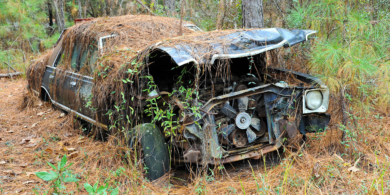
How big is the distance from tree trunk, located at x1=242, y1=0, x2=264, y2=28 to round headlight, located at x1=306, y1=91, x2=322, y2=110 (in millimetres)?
2362

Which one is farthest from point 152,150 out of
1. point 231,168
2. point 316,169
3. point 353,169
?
point 353,169

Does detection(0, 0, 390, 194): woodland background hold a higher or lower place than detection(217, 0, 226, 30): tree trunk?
lower

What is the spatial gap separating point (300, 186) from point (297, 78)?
143cm

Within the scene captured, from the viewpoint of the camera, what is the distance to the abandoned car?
3242mm

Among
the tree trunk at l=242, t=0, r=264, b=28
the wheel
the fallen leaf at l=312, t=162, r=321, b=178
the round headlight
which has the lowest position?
the fallen leaf at l=312, t=162, r=321, b=178

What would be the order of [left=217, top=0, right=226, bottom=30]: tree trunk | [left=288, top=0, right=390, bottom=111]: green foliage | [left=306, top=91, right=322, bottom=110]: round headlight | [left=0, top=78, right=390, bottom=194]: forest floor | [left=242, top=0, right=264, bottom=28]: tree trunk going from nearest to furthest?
[left=0, top=78, right=390, bottom=194]: forest floor
[left=306, top=91, right=322, bottom=110]: round headlight
[left=288, top=0, right=390, bottom=111]: green foliage
[left=242, top=0, right=264, bottom=28]: tree trunk
[left=217, top=0, right=226, bottom=30]: tree trunk

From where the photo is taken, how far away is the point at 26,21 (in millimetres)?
10828

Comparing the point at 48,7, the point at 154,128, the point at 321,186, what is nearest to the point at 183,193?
the point at 154,128

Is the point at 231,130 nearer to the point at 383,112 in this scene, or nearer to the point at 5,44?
the point at 383,112

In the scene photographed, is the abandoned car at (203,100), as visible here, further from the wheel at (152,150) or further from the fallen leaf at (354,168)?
the fallen leaf at (354,168)

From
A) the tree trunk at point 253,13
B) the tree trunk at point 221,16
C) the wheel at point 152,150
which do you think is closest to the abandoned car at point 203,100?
the wheel at point 152,150

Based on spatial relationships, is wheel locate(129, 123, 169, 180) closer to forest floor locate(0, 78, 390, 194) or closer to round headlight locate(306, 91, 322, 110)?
forest floor locate(0, 78, 390, 194)

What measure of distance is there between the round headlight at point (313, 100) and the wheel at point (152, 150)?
169cm

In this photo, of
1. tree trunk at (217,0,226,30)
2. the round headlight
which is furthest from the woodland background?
tree trunk at (217,0,226,30)
